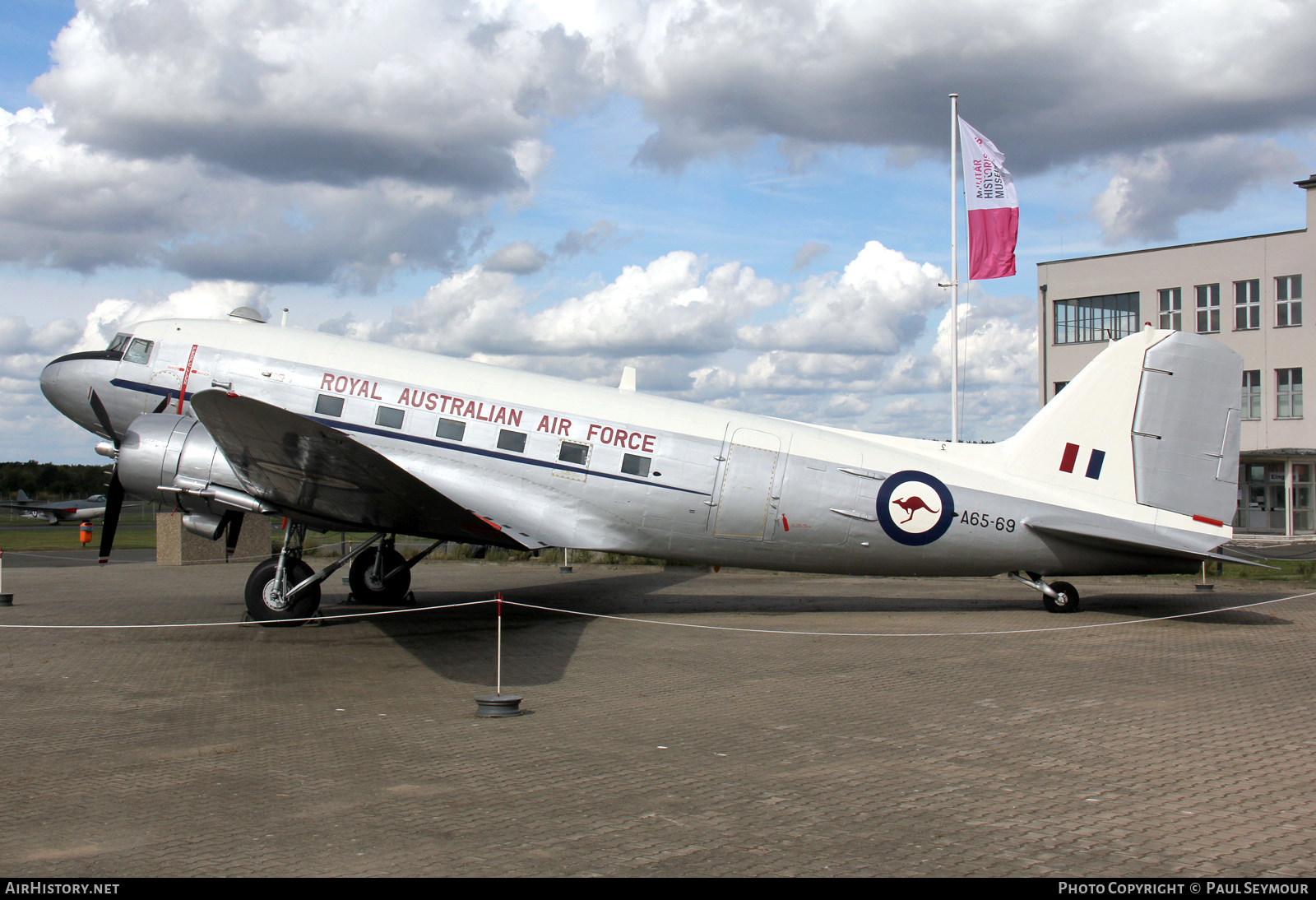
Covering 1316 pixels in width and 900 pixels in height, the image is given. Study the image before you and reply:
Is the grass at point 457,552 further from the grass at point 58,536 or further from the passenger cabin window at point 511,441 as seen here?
the passenger cabin window at point 511,441

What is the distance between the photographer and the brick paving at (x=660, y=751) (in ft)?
14.8

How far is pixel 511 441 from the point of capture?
12.3 metres

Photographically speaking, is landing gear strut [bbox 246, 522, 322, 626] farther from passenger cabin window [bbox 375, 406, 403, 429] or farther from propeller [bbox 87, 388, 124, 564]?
propeller [bbox 87, 388, 124, 564]

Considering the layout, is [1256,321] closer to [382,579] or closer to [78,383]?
[382,579]

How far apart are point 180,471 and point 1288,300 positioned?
40533 millimetres

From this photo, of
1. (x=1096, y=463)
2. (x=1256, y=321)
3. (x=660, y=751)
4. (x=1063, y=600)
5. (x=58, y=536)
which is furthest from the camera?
(x=58, y=536)

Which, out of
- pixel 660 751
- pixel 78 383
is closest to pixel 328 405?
pixel 78 383

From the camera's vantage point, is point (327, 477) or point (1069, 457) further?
point (1069, 457)

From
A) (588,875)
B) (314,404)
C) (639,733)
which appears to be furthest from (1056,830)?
(314,404)

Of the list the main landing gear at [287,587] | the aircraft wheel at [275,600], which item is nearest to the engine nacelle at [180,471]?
the main landing gear at [287,587]

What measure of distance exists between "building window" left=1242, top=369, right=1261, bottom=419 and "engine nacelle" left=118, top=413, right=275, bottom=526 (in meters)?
38.9

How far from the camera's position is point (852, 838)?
4703mm

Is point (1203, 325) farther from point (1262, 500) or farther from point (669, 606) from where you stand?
point (669, 606)

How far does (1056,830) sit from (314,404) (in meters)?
10.6
